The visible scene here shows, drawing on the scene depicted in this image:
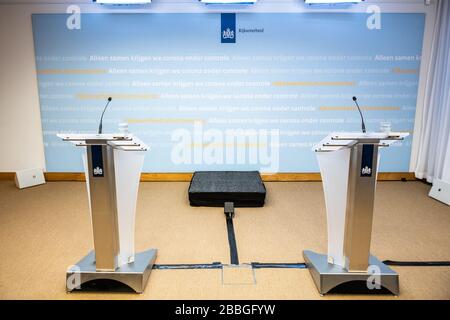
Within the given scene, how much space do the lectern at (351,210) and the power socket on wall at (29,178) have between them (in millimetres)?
3654

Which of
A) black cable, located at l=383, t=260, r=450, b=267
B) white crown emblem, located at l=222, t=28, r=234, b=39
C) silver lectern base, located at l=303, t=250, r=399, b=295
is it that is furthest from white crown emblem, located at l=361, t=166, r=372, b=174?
white crown emblem, located at l=222, t=28, r=234, b=39

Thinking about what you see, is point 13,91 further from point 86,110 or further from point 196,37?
point 196,37

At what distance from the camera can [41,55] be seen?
4258 millimetres

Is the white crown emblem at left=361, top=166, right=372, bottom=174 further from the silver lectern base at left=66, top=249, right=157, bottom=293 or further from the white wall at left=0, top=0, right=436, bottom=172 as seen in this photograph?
the white wall at left=0, top=0, right=436, bottom=172

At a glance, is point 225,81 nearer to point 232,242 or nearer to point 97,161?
point 232,242

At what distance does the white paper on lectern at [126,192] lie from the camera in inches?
83.3

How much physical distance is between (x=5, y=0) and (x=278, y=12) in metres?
3.22

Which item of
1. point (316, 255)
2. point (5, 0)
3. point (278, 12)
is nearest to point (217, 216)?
point (316, 255)

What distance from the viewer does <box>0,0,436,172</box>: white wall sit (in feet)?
13.6

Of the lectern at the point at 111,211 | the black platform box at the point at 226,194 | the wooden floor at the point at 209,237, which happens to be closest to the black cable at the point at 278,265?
the wooden floor at the point at 209,237

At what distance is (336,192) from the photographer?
2.14 meters

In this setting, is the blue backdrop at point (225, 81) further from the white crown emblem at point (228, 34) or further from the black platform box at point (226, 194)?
the black platform box at point (226, 194)

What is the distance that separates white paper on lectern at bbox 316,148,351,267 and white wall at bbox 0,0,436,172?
2741 millimetres

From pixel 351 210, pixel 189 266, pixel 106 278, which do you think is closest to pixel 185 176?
pixel 189 266
